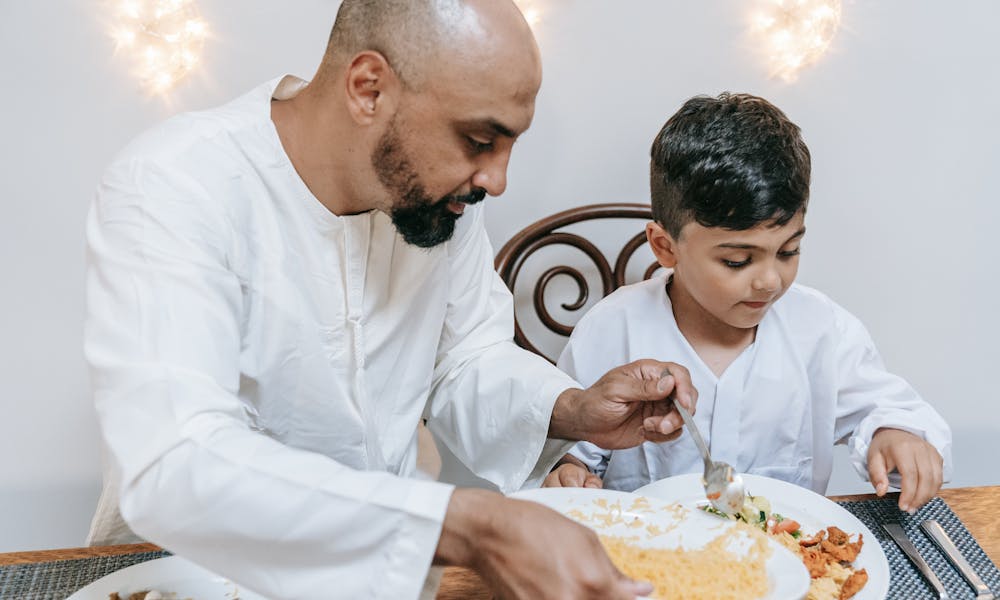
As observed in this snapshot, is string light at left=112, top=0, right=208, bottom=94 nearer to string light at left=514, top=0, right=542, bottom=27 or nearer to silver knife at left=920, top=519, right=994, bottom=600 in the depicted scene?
string light at left=514, top=0, right=542, bottom=27

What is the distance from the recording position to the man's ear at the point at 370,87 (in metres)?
1.31

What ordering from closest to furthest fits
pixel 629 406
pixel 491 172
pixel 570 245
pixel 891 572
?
pixel 891 572 → pixel 491 172 → pixel 629 406 → pixel 570 245

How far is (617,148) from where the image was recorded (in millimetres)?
2215

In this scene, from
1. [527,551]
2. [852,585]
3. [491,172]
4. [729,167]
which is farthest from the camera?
[729,167]

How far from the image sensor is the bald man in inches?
37.3

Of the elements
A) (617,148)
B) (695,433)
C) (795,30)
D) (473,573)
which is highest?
(795,30)

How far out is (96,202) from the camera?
49.9 inches

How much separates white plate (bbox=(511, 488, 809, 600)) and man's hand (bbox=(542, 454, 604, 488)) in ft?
0.83

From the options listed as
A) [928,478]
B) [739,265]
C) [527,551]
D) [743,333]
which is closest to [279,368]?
[527,551]

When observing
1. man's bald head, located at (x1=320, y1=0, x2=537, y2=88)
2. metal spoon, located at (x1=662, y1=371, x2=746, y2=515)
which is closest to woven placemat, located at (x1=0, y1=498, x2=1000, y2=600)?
metal spoon, located at (x1=662, y1=371, x2=746, y2=515)

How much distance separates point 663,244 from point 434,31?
71 cm

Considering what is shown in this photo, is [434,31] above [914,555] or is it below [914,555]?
above

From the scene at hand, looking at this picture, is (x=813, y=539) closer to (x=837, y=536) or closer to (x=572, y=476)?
(x=837, y=536)

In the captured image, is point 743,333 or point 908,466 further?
point 743,333
